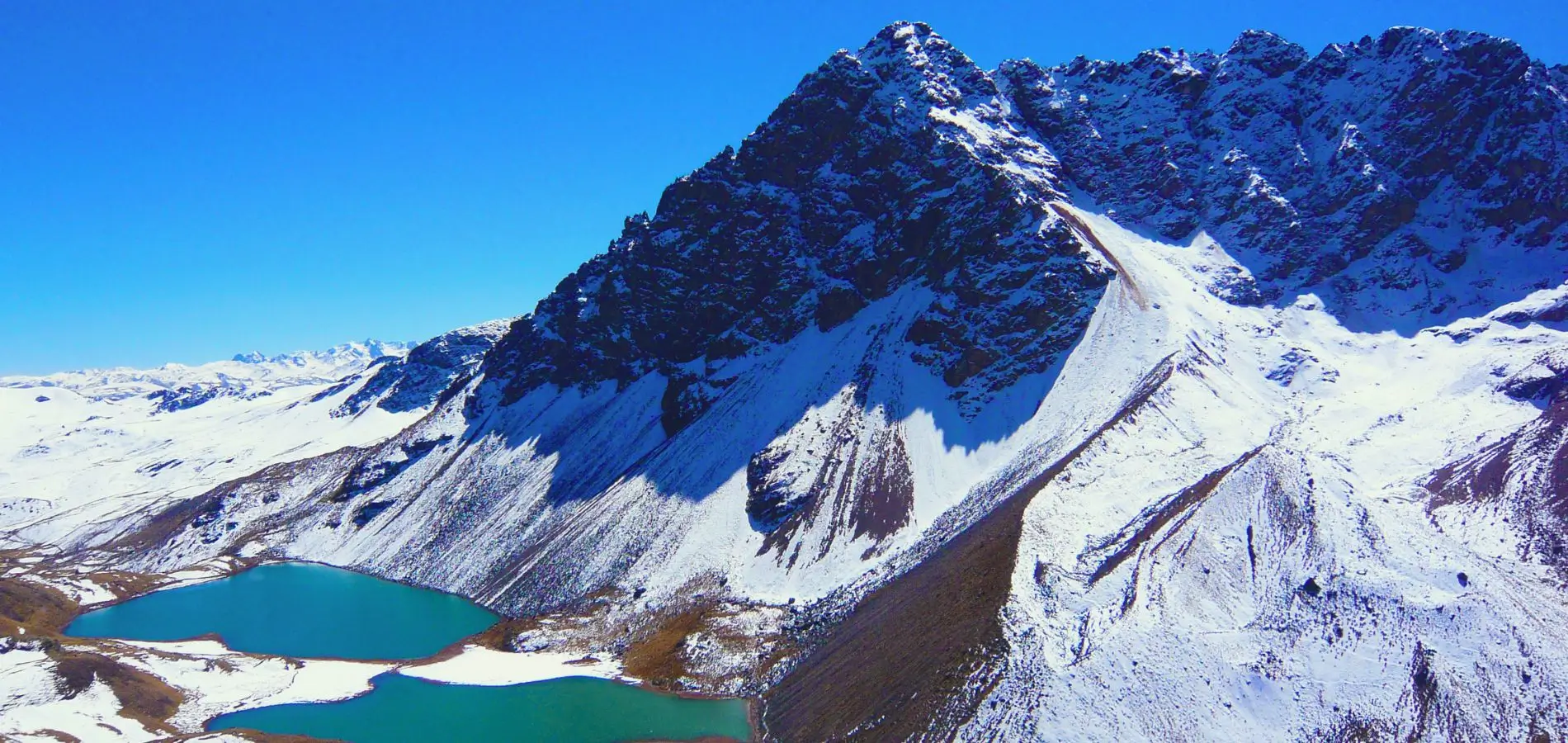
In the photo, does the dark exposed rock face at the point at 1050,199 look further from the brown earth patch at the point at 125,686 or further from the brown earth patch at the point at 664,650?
the brown earth patch at the point at 125,686

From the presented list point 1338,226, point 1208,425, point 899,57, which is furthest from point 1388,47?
point 1208,425

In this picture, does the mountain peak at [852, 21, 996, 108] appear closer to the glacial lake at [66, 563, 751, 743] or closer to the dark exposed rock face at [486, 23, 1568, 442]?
the dark exposed rock face at [486, 23, 1568, 442]

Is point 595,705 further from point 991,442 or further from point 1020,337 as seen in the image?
point 1020,337

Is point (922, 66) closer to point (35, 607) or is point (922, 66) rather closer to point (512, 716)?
point (512, 716)

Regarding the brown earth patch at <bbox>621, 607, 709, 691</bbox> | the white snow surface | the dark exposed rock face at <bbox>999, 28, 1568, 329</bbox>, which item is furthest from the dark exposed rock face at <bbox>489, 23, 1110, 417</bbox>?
the white snow surface

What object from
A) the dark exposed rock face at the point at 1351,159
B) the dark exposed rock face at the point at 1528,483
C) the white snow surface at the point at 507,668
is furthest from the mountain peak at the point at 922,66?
the white snow surface at the point at 507,668

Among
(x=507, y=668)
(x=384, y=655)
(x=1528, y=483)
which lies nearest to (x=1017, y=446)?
(x=1528, y=483)
